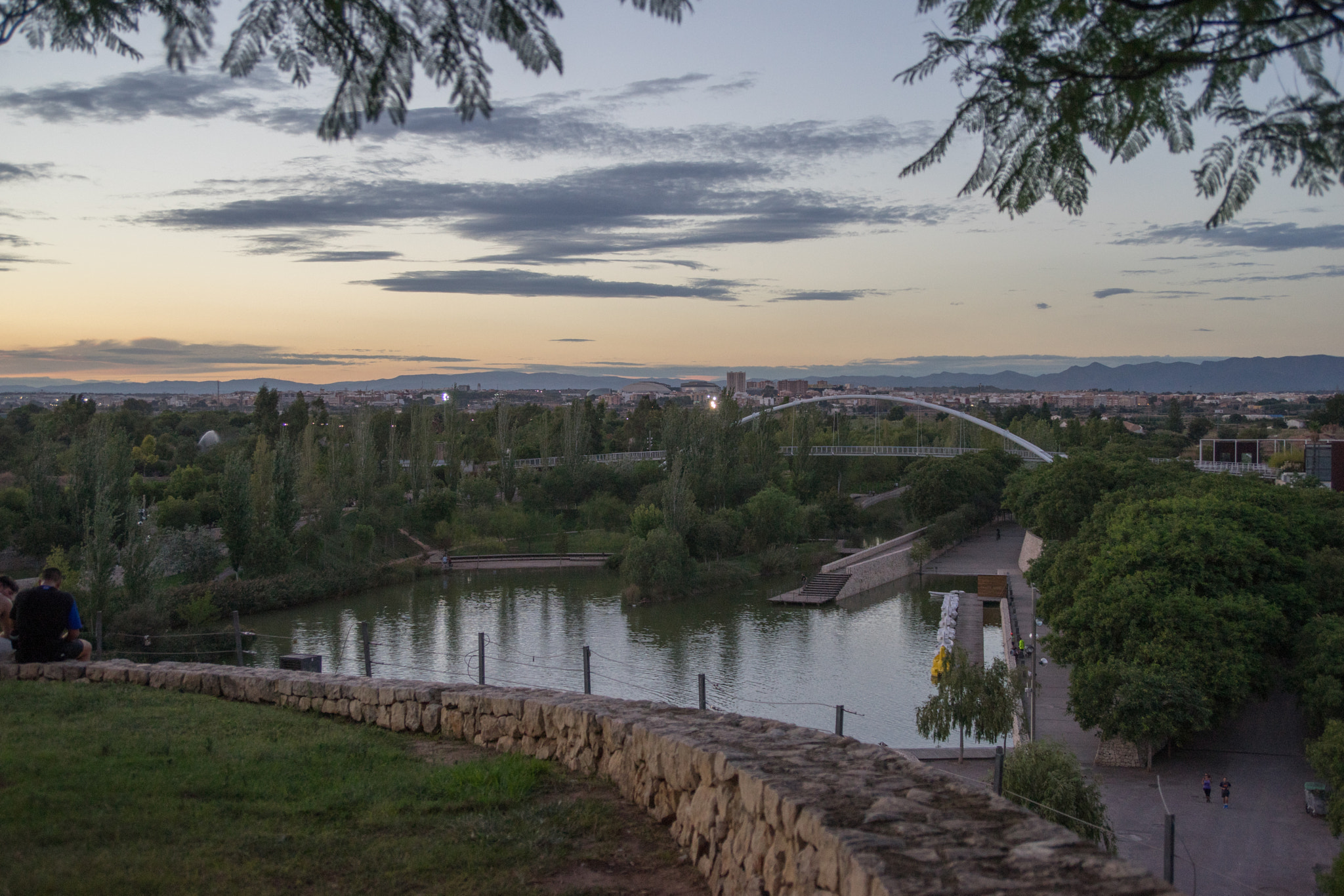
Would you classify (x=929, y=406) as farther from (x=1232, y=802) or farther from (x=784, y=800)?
(x=784, y=800)

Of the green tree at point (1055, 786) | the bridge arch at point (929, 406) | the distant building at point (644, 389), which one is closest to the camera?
the green tree at point (1055, 786)

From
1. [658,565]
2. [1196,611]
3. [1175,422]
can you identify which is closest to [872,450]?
[658,565]

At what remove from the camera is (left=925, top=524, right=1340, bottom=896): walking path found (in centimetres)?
990

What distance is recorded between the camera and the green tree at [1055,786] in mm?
9242

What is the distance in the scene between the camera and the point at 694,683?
57.5ft

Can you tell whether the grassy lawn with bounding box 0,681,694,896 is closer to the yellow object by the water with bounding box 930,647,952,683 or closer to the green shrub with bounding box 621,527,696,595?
the yellow object by the water with bounding box 930,647,952,683

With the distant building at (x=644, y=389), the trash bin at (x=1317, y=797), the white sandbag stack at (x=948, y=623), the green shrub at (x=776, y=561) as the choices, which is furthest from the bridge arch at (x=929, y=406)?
the distant building at (x=644, y=389)

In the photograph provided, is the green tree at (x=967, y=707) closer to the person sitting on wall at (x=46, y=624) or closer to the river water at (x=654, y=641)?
the river water at (x=654, y=641)

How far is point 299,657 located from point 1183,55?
7.61 meters

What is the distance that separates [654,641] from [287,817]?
707 inches

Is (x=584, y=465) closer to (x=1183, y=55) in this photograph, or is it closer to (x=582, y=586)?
(x=582, y=586)

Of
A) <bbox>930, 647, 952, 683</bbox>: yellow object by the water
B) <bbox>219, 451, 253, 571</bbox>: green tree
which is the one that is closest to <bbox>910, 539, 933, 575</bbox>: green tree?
<bbox>930, 647, 952, 683</bbox>: yellow object by the water

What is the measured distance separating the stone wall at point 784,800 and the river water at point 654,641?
31.2ft

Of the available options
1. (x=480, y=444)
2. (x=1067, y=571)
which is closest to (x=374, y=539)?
(x=480, y=444)
